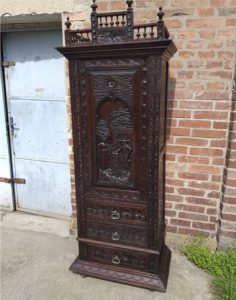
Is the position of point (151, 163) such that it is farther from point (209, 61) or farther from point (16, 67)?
point (16, 67)

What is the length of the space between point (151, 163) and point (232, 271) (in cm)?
115

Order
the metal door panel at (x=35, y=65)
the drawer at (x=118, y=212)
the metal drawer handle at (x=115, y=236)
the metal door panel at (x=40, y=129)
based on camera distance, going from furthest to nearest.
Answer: the metal door panel at (x=40, y=129)
the metal door panel at (x=35, y=65)
the metal drawer handle at (x=115, y=236)
the drawer at (x=118, y=212)

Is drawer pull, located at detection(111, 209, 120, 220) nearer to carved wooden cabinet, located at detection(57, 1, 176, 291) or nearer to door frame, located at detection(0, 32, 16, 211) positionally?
carved wooden cabinet, located at detection(57, 1, 176, 291)

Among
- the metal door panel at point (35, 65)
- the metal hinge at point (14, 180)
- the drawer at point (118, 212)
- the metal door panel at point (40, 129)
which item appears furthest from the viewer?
the metal hinge at point (14, 180)

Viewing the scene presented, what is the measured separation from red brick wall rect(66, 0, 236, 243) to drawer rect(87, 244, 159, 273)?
594 millimetres

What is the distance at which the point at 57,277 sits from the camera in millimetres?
2516

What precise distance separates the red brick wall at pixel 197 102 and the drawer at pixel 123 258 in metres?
0.59

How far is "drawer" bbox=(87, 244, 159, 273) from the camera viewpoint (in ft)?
→ 7.67

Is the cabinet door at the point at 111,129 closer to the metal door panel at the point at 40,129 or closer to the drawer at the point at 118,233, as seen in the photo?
the drawer at the point at 118,233

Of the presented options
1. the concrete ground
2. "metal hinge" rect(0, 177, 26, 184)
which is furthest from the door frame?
the concrete ground

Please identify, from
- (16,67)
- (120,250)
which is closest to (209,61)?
(120,250)

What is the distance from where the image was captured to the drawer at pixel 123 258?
234 centimetres

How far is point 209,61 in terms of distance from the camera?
2371 millimetres

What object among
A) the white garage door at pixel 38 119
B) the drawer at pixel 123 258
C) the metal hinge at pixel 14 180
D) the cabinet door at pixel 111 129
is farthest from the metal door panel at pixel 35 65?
the drawer at pixel 123 258
